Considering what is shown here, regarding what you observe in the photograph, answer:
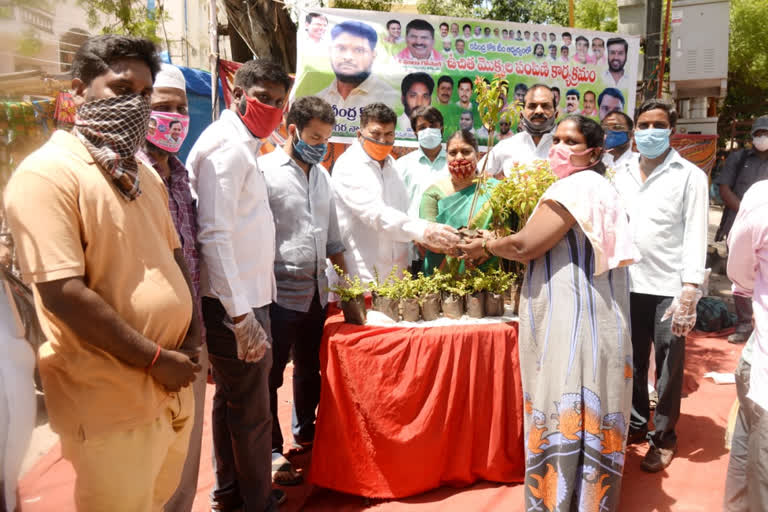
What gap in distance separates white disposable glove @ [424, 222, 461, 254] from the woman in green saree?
0.13m

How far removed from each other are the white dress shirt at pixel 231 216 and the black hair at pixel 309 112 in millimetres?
527

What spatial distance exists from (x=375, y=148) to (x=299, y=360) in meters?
1.43

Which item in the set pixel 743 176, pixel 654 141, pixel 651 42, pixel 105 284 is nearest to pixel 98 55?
pixel 105 284

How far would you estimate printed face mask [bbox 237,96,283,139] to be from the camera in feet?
9.10

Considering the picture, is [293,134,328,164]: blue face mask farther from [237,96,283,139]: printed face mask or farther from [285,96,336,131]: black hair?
[237,96,283,139]: printed face mask

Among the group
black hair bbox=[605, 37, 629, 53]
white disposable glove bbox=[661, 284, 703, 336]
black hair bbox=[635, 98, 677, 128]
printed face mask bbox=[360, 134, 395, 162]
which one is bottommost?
white disposable glove bbox=[661, 284, 703, 336]

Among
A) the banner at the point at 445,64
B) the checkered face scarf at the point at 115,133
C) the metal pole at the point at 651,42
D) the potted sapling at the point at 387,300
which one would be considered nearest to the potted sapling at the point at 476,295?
the potted sapling at the point at 387,300

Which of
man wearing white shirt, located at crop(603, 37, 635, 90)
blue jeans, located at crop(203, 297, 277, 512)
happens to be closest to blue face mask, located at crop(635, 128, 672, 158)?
blue jeans, located at crop(203, 297, 277, 512)

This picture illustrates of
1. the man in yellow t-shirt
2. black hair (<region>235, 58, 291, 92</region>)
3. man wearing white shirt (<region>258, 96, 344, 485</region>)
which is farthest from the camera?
Result: man wearing white shirt (<region>258, 96, 344, 485</region>)

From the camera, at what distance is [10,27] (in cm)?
125

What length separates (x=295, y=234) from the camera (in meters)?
3.28

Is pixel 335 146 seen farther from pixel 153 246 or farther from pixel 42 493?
pixel 42 493

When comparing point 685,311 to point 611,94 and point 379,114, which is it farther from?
point 611,94

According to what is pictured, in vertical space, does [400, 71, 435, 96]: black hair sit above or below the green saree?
above
